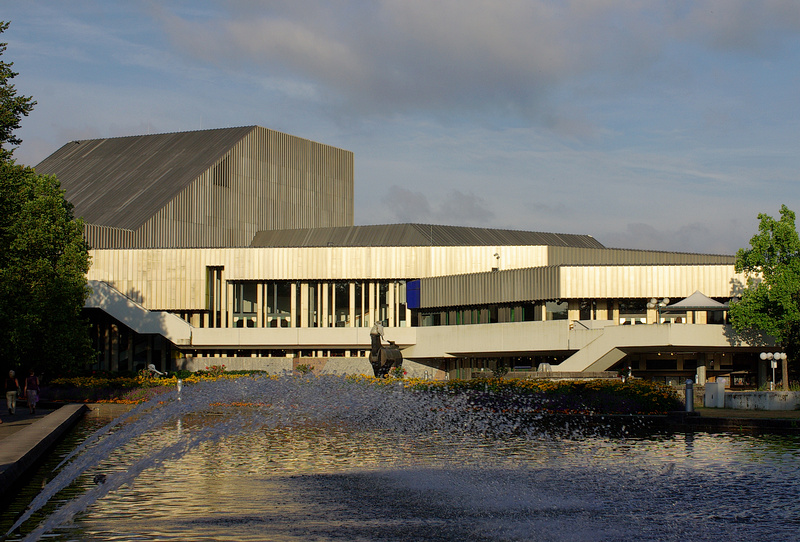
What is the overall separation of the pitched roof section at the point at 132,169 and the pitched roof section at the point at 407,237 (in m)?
9.81

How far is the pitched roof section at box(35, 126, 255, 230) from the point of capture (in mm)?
82750

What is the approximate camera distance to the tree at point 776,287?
4625cm

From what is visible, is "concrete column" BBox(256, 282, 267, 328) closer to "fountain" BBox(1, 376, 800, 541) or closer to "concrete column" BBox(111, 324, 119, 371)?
"concrete column" BBox(111, 324, 119, 371)

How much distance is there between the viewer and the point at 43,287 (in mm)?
42406

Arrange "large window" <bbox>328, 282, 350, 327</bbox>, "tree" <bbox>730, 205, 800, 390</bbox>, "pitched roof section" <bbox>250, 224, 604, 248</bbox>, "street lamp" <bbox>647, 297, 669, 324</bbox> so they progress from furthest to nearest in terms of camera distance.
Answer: "pitched roof section" <bbox>250, 224, 604, 248</bbox>
"large window" <bbox>328, 282, 350, 327</bbox>
"street lamp" <bbox>647, 297, 669, 324</bbox>
"tree" <bbox>730, 205, 800, 390</bbox>

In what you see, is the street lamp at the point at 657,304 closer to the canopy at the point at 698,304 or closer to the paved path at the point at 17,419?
the canopy at the point at 698,304

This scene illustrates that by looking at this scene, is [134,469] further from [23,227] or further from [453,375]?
[453,375]

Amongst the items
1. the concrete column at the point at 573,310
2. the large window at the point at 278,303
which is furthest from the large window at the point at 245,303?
the concrete column at the point at 573,310

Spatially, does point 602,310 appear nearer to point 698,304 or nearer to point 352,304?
point 698,304

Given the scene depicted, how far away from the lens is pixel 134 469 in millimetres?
18812

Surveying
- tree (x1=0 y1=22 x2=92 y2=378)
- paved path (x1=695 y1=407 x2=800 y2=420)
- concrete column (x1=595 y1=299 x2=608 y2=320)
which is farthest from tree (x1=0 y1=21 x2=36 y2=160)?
concrete column (x1=595 y1=299 x2=608 y2=320)

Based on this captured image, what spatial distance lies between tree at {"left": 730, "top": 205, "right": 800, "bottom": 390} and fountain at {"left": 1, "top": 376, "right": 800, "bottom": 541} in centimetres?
2257

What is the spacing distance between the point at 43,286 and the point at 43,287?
0.05 meters

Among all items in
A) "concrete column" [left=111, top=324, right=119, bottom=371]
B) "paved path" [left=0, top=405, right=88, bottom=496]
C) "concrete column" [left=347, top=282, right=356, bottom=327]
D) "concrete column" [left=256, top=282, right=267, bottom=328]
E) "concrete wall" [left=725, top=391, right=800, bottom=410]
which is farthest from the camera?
"concrete column" [left=256, top=282, right=267, bottom=328]
